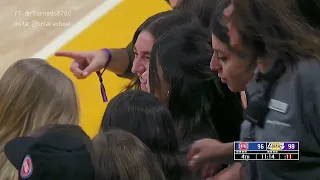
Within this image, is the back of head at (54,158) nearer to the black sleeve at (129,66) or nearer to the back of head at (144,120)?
the back of head at (144,120)

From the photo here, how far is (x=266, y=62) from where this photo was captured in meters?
0.89

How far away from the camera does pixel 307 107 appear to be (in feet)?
2.83

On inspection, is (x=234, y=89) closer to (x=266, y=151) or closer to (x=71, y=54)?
(x=266, y=151)

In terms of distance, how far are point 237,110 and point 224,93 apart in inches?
1.2

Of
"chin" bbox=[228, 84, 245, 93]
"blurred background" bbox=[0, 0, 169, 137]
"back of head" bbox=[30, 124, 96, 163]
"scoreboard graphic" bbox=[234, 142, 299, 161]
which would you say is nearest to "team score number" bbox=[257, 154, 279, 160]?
"scoreboard graphic" bbox=[234, 142, 299, 161]

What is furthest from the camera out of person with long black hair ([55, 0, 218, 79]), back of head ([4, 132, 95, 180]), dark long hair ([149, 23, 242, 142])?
person with long black hair ([55, 0, 218, 79])

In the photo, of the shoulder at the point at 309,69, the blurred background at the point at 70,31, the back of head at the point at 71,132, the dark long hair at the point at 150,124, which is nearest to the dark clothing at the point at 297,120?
the shoulder at the point at 309,69

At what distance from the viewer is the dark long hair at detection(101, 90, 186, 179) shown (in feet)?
2.99

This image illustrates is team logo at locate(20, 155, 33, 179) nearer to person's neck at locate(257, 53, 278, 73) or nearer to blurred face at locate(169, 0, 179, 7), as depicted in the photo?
person's neck at locate(257, 53, 278, 73)

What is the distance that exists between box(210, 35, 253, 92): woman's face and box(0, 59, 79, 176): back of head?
0.24 metres

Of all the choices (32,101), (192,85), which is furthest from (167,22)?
(32,101)

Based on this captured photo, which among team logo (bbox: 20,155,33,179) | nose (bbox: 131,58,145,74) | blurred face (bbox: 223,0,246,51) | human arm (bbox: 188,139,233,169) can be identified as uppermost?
blurred face (bbox: 223,0,246,51)

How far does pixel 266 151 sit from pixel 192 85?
175 millimetres

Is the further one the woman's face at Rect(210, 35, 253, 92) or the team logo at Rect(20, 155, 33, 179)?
the woman's face at Rect(210, 35, 253, 92)
